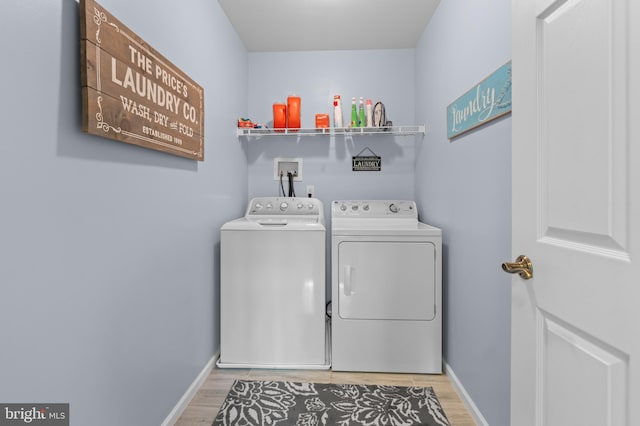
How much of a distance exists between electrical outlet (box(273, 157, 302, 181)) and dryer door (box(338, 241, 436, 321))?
106 cm

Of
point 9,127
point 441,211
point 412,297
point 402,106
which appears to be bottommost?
point 412,297

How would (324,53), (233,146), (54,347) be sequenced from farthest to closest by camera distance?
(324,53), (233,146), (54,347)

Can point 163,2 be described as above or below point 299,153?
above

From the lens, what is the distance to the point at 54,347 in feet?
3.10

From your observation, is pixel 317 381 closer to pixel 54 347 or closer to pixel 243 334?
pixel 243 334

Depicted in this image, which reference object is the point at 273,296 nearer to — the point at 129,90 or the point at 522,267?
the point at 129,90

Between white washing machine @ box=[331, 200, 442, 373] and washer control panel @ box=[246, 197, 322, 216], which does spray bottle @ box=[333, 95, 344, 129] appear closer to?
washer control panel @ box=[246, 197, 322, 216]

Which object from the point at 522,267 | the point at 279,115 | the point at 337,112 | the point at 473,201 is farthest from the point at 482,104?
the point at 279,115

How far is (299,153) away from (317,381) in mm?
1825

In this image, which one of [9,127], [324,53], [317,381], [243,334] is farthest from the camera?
[324,53]

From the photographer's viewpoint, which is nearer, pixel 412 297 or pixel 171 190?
pixel 171 190

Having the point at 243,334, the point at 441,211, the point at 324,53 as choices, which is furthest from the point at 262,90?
the point at 243,334

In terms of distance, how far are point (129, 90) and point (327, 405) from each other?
175cm

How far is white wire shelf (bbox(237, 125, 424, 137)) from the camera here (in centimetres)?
265
